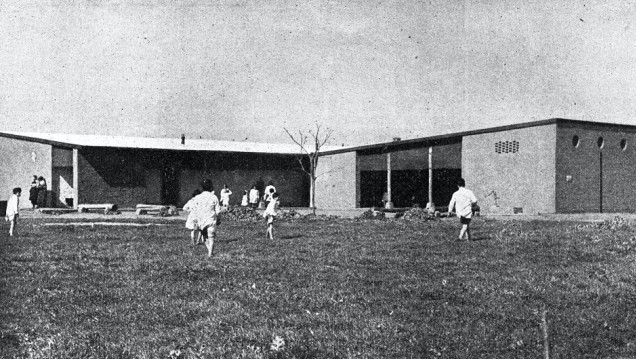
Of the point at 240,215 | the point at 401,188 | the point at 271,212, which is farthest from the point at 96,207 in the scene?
the point at 271,212

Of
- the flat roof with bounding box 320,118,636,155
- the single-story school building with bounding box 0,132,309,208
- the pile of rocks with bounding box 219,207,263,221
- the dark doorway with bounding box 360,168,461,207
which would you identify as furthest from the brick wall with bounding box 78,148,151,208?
the dark doorway with bounding box 360,168,461,207

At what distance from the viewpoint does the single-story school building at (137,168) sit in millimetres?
32719

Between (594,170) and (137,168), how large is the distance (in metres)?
23.4

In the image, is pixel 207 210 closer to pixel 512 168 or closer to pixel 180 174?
pixel 512 168

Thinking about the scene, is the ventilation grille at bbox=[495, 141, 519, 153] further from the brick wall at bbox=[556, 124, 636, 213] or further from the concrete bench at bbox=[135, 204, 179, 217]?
the concrete bench at bbox=[135, 204, 179, 217]

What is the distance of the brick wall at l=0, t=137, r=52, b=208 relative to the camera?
1283 inches

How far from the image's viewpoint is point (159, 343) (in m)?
6.13

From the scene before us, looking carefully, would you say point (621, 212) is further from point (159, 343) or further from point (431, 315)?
point (159, 343)

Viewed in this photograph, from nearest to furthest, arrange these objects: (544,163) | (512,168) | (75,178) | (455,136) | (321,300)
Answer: (321,300) < (544,163) < (512,168) < (455,136) < (75,178)

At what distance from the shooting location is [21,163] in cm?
3272

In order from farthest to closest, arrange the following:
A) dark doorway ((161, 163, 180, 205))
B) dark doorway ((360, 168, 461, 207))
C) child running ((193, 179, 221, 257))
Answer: dark doorway ((161, 163, 180, 205)) → dark doorway ((360, 168, 461, 207)) → child running ((193, 179, 221, 257))

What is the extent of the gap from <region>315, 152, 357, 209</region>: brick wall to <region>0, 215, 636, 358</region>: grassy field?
76.9ft

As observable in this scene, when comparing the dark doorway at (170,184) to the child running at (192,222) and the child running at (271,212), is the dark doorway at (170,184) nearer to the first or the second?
the child running at (271,212)

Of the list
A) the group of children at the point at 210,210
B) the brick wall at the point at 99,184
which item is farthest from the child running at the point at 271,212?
the brick wall at the point at 99,184
